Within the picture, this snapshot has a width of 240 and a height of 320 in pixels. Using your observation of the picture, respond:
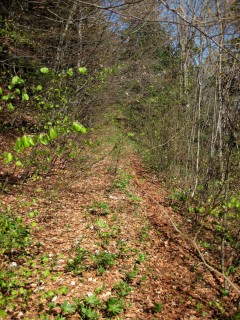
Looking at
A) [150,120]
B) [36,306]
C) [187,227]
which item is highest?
[150,120]

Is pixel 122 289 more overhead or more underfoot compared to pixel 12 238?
more underfoot

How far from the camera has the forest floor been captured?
3.17 metres

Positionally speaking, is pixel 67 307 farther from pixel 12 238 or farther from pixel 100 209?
pixel 100 209

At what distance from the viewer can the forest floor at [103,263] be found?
317cm

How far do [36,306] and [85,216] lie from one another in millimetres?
2455

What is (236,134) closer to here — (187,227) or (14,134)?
(187,227)

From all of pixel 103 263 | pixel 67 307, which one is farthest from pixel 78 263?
pixel 67 307

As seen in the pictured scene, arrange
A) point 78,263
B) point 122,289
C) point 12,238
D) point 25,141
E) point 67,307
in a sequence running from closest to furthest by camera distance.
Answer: point 25,141
point 67,307
point 122,289
point 12,238
point 78,263

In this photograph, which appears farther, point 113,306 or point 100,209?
point 100,209

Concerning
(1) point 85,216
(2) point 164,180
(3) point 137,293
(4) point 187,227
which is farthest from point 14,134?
(3) point 137,293

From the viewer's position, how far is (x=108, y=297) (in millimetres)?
3391

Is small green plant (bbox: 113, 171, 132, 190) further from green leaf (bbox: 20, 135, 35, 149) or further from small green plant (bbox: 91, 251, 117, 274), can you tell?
green leaf (bbox: 20, 135, 35, 149)

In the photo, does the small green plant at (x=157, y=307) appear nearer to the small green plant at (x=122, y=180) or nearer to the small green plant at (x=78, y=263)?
the small green plant at (x=78, y=263)

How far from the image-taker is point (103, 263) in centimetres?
401
